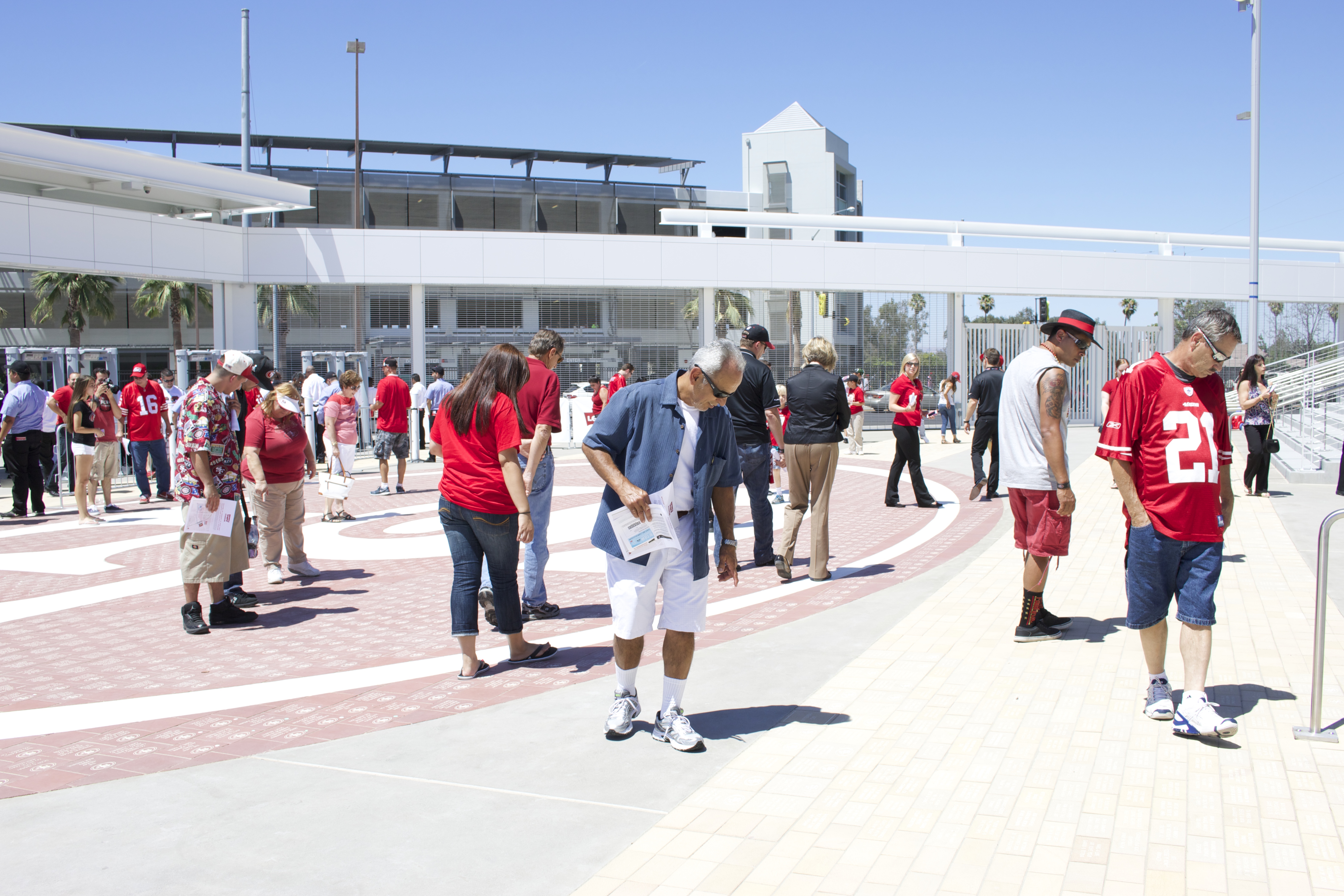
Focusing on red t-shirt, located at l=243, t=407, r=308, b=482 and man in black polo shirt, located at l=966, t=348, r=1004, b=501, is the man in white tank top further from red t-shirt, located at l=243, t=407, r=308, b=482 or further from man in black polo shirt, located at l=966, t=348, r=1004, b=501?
man in black polo shirt, located at l=966, t=348, r=1004, b=501

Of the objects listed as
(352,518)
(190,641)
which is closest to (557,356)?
(190,641)

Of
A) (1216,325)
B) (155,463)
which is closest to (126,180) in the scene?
(155,463)

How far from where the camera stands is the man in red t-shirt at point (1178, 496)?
177 inches

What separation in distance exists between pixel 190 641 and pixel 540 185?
163 ft

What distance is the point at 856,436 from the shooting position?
72.3ft

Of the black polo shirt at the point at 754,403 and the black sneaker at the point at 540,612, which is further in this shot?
the black polo shirt at the point at 754,403

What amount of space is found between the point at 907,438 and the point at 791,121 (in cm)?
5261

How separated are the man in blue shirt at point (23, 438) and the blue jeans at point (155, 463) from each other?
1.24m

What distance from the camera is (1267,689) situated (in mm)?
5141

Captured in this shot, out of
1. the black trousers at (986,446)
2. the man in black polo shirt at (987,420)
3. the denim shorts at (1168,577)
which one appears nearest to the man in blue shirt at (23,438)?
the man in black polo shirt at (987,420)

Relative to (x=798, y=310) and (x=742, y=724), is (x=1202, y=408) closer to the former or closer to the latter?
(x=742, y=724)

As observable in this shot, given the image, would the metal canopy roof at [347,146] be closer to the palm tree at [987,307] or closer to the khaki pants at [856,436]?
the palm tree at [987,307]

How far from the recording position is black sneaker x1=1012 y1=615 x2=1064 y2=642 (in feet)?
20.2

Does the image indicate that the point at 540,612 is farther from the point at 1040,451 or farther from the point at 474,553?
the point at 1040,451
